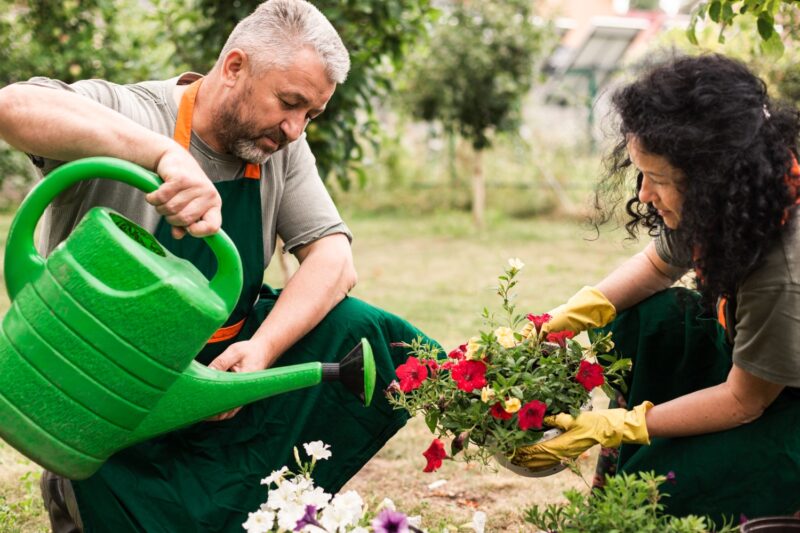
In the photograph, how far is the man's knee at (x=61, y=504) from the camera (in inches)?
78.4

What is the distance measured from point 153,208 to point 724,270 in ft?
4.06

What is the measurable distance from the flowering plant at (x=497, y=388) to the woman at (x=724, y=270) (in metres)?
0.07

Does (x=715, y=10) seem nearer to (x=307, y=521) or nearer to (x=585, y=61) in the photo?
(x=307, y=521)

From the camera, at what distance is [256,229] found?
2.18 meters

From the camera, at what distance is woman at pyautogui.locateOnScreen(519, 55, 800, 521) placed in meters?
1.71

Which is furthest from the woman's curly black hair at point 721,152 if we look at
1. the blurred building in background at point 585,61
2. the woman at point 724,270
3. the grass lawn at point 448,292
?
the blurred building in background at point 585,61

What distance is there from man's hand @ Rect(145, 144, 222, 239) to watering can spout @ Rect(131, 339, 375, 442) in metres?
0.27

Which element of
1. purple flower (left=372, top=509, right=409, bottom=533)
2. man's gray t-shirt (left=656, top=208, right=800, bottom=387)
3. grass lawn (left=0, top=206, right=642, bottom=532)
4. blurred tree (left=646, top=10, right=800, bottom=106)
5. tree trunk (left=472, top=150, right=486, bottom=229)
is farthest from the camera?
tree trunk (left=472, top=150, right=486, bottom=229)

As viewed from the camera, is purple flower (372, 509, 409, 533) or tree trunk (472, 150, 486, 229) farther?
tree trunk (472, 150, 486, 229)

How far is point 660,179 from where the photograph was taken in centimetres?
179

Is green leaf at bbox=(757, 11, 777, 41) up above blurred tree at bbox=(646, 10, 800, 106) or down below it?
above

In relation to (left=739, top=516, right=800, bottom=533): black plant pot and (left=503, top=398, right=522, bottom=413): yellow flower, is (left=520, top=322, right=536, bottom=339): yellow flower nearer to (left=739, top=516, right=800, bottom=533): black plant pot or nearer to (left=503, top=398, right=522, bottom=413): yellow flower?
(left=503, top=398, right=522, bottom=413): yellow flower

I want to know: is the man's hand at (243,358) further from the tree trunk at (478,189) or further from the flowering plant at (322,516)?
the tree trunk at (478,189)

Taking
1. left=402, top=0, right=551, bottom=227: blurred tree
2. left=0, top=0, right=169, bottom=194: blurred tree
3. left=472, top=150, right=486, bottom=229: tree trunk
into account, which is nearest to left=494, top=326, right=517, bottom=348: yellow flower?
left=0, top=0, right=169, bottom=194: blurred tree
